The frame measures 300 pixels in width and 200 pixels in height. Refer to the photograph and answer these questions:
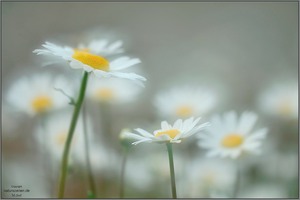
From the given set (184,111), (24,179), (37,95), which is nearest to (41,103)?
(37,95)

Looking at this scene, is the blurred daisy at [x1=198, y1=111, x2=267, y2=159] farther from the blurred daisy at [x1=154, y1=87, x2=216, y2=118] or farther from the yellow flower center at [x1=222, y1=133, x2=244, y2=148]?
the blurred daisy at [x1=154, y1=87, x2=216, y2=118]

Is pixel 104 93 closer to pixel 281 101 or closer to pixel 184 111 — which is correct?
pixel 184 111

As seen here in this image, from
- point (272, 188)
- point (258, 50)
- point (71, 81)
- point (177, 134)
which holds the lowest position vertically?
point (272, 188)

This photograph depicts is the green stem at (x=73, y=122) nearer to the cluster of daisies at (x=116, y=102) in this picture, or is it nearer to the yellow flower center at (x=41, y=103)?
the cluster of daisies at (x=116, y=102)

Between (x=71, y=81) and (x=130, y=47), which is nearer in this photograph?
(x=71, y=81)

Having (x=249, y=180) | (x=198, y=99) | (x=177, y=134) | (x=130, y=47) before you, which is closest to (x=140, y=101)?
(x=130, y=47)

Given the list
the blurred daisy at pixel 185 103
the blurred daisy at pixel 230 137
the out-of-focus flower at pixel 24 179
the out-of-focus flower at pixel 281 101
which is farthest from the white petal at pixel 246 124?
the out-of-focus flower at pixel 24 179

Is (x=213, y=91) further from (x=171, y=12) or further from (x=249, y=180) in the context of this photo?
(x=249, y=180)
